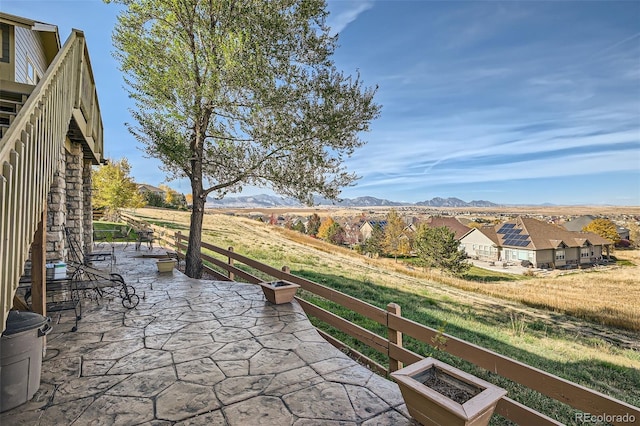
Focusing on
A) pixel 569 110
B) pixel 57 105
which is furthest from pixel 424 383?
pixel 569 110

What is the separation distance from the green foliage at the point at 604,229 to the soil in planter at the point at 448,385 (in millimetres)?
39975

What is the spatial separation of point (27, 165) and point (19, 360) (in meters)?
1.72

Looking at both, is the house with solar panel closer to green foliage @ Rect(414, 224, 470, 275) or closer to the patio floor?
green foliage @ Rect(414, 224, 470, 275)

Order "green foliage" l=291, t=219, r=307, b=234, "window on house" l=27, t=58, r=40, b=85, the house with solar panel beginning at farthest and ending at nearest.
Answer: "green foliage" l=291, t=219, r=307, b=234, the house with solar panel, "window on house" l=27, t=58, r=40, b=85

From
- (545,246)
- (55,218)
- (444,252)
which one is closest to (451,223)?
(545,246)

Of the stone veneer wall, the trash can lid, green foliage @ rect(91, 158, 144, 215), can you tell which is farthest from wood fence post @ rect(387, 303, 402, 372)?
green foliage @ rect(91, 158, 144, 215)

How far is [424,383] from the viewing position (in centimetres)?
246

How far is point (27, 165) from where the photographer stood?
2.43m

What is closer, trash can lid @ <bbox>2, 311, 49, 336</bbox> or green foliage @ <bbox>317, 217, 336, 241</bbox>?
trash can lid @ <bbox>2, 311, 49, 336</bbox>

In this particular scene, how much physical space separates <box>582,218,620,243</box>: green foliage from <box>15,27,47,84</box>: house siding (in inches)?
1724

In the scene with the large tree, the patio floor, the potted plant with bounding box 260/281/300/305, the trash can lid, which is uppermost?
the large tree

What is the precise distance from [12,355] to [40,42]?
10.6 metres

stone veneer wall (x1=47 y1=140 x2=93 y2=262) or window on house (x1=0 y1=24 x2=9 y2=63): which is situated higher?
window on house (x1=0 y1=24 x2=9 y2=63)

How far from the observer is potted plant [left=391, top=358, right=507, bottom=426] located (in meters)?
2.04
